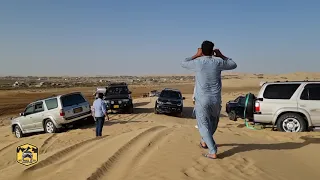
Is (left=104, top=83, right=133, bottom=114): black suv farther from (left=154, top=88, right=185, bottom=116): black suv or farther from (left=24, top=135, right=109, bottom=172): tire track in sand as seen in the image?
(left=24, top=135, right=109, bottom=172): tire track in sand

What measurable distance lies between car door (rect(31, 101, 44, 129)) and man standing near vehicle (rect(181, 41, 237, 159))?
11.7 m

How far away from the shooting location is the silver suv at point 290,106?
10844 mm

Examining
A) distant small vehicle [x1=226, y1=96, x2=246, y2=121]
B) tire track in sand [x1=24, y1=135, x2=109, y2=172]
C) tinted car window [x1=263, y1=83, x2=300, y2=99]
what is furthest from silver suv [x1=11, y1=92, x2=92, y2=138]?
tinted car window [x1=263, y1=83, x2=300, y2=99]

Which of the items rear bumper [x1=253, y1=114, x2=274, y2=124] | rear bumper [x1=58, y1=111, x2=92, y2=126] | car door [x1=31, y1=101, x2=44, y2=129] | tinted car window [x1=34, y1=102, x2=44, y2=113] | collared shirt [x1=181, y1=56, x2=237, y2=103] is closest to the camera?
collared shirt [x1=181, y1=56, x2=237, y2=103]

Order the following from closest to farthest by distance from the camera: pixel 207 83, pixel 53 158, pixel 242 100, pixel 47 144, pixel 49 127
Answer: pixel 207 83, pixel 53 158, pixel 47 144, pixel 49 127, pixel 242 100

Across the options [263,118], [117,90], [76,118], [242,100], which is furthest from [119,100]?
[263,118]

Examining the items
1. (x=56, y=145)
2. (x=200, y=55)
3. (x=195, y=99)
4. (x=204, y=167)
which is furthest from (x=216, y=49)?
(x=56, y=145)

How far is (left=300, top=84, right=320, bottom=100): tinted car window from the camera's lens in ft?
36.0

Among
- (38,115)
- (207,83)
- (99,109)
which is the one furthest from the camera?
(38,115)

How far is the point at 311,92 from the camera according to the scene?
36.2 feet

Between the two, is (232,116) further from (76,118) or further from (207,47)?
(207,47)

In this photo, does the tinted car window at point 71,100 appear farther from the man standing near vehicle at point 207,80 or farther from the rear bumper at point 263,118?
the man standing near vehicle at point 207,80

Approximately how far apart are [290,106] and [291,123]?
574 mm

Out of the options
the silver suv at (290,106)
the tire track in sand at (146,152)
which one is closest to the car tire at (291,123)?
the silver suv at (290,106)
